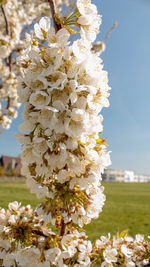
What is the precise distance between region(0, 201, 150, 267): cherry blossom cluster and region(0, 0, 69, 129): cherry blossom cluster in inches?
177

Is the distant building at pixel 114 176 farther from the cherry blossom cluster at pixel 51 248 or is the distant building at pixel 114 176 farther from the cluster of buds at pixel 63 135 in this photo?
the cluster of buds at pixel 63 135

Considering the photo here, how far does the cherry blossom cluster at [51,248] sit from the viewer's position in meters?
1.65

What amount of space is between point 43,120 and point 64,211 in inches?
29.5

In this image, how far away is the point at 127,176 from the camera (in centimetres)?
9319

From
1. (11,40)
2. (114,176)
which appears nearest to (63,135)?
(11,40)

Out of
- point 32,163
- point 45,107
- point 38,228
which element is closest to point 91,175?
point 32,163

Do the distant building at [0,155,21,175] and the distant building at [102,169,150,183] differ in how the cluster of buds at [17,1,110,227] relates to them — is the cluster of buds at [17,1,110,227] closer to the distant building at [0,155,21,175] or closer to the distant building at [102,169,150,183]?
the distant building at [0,155,21,175]

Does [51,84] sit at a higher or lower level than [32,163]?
higher

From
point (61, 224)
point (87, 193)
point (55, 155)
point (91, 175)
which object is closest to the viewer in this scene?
point (55, 155)

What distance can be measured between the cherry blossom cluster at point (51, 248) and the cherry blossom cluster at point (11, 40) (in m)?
4.49

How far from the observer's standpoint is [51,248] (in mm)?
1630

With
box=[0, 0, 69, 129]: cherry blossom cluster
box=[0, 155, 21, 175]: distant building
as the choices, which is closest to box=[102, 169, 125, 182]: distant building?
Answer: box=[0, 155, 21, 175]: distant building

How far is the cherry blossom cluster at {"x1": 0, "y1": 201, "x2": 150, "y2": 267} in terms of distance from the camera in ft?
5.41

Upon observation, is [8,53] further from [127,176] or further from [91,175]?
[127,176]
